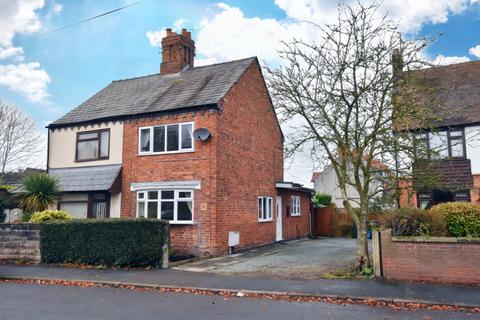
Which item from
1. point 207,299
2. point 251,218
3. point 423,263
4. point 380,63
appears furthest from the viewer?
point 251,218

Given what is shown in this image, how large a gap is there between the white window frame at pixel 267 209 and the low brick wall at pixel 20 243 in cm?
894

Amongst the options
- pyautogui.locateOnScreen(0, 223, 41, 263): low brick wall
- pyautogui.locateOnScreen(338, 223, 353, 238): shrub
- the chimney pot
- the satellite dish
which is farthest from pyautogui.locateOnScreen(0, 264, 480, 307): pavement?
pyautogui.locateOnScreen(338, 223, 353, 238): shrub

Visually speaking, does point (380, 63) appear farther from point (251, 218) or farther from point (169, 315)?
point (251, 218)

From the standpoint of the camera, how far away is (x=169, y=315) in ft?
23.0

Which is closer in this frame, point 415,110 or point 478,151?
point 415,110

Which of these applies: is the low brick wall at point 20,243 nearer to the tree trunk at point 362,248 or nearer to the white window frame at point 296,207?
the tree trunk at point 362,248

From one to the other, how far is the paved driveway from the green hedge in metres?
1.16

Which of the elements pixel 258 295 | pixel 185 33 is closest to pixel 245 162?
pixel 185 33

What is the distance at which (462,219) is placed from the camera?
10164 millimetres

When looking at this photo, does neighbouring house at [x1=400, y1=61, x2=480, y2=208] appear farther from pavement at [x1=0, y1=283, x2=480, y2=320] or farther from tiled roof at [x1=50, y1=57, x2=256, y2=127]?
pavement at [x1=0, y1=283, x2=480, y2=320]

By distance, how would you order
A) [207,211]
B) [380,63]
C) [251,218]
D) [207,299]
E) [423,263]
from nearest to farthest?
[207,299] < [423,263] < [380,63] < [207,211] < [251,218]

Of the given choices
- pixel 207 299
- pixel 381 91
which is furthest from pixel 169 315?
pixel 381 91

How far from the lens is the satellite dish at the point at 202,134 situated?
14648mm

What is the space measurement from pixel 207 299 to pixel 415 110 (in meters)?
6.75
